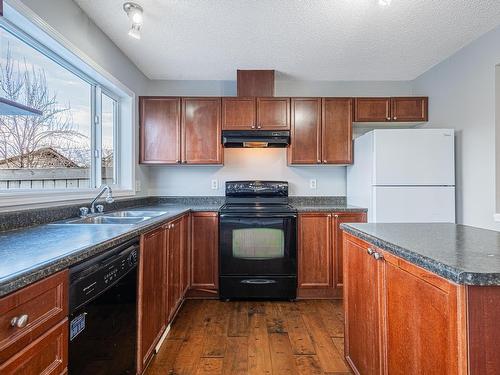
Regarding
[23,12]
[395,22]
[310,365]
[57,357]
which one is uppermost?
[395,22]

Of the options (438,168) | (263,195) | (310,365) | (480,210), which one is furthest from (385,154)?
(310,365)

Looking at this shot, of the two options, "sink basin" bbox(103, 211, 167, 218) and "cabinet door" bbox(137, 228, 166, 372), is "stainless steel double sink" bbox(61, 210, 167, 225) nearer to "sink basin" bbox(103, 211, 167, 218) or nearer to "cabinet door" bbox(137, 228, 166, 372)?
"sink basin" bbox(103, 211, 167, 218)

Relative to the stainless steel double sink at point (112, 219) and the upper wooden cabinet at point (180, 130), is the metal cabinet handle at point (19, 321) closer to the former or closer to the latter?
the stainless steel double sink at point (112, 219)

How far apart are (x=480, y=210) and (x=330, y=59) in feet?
6.32

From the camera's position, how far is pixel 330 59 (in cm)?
280

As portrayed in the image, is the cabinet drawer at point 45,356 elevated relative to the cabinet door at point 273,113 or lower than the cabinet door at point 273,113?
lower

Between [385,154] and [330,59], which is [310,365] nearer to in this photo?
[385,154]

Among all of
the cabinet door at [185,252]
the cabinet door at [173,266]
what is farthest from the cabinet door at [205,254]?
the cabinet door at [173,266]

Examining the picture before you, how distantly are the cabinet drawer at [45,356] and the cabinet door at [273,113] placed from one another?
2490mm

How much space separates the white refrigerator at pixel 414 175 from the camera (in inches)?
102

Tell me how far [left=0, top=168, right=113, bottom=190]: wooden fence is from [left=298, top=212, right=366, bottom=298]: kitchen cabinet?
6.48 ft

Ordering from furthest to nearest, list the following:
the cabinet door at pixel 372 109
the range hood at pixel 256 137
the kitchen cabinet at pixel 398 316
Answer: the cabinet door at pixel 372 109 → the range hood at pixel 256 137 → the kitchen cabinet at pixel 398 316

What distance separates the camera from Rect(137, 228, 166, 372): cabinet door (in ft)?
5.23

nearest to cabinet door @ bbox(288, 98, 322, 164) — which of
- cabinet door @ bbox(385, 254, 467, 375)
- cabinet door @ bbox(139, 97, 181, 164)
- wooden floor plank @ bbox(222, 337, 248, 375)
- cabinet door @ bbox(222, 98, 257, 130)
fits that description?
cabinet door @ bbox(222, 98, 257, 130)
